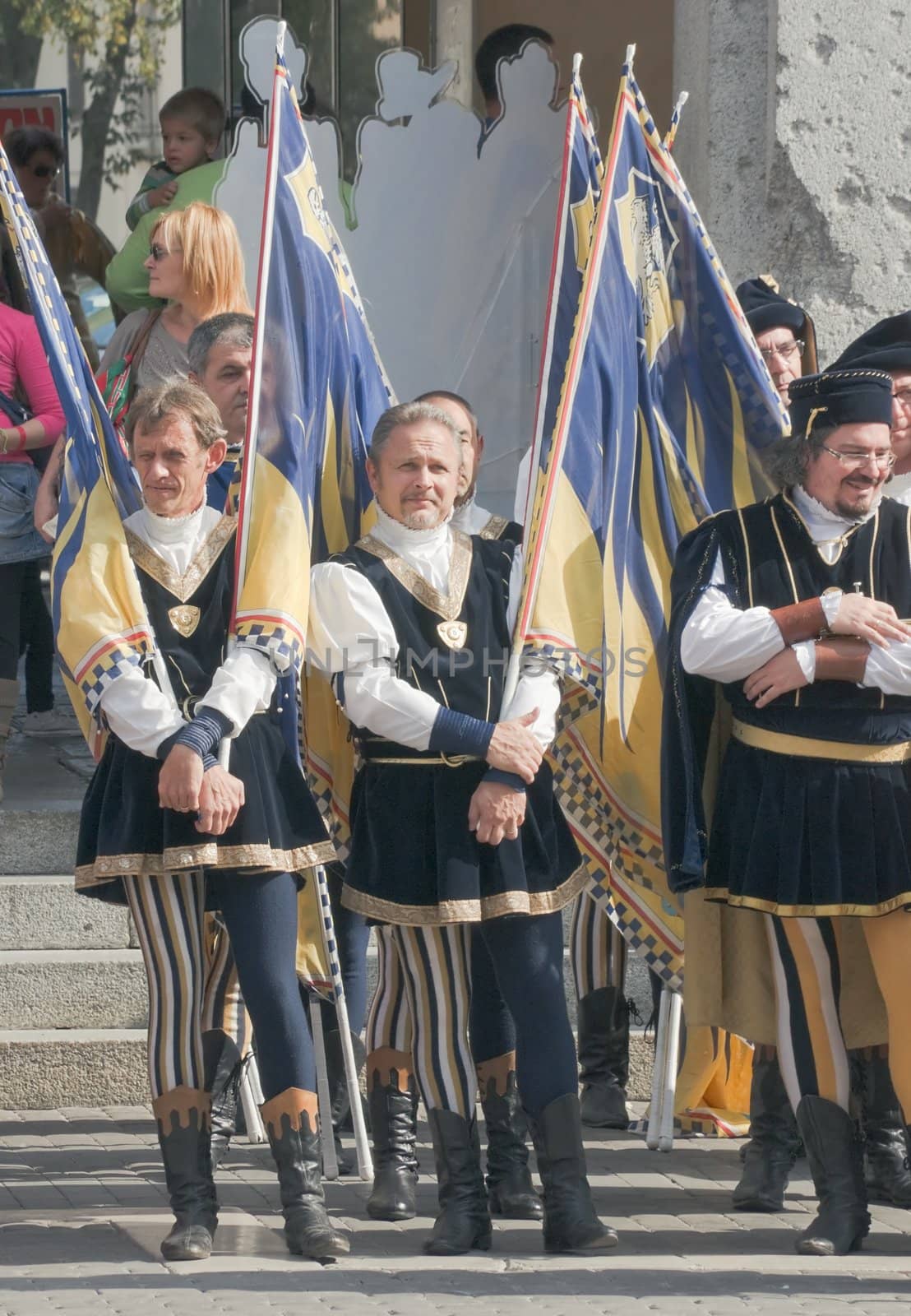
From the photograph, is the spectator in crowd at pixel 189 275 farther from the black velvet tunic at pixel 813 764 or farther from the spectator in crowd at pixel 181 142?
the black velvet tunic at pixel 813 764

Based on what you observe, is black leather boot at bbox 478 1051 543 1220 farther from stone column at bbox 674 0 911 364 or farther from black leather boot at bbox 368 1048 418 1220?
stone column at bbox 674 0 911 364

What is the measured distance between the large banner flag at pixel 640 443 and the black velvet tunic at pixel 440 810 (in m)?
0.51

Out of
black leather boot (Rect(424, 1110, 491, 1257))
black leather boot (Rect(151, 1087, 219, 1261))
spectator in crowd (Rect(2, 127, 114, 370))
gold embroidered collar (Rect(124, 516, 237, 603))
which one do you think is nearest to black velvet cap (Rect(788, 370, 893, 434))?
gold embroidered collar (Rect(124, 516, 237, 603))

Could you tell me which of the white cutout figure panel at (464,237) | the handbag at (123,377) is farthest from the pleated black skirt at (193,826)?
the white cutout figure panel at (464,237)

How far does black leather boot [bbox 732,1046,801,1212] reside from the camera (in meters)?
4.88

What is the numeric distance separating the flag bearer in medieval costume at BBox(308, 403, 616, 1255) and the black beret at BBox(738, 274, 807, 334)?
1.39 meters

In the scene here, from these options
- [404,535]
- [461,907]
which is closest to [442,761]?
[461,907]

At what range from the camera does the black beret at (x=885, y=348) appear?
489 cm

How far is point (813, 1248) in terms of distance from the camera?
4.44 m

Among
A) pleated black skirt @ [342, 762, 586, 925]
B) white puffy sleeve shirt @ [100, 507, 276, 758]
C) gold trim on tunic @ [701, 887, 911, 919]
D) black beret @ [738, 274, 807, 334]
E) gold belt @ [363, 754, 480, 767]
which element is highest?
black beret @ [738, 274, 807, 334]

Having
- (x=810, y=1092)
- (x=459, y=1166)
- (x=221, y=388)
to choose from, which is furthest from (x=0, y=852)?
(x=810, y=1092)

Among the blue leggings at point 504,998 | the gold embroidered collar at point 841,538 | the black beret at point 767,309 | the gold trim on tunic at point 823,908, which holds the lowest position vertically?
the blue leggings at point 504,998

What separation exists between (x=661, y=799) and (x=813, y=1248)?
100cm

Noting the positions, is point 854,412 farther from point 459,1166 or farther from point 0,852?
point 0,852
